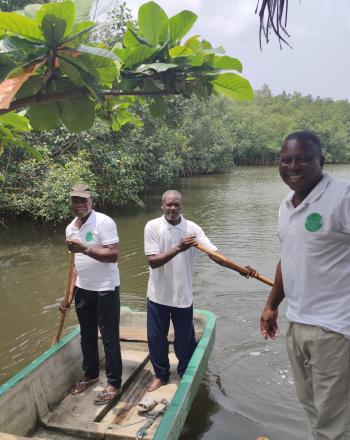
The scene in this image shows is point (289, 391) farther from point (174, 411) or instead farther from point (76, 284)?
point (76, 284)

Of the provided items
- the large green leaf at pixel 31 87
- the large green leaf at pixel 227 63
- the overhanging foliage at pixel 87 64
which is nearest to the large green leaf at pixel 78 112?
the overhanging foliage at pixel 87 64

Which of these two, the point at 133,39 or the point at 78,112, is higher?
the point at 133,39

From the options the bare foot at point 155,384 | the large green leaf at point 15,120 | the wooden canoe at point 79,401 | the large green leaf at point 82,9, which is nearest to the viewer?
the large green leaf at point 82,9

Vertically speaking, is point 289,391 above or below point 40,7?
below

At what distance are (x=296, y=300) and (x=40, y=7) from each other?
172cm

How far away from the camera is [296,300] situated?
218 centimetres

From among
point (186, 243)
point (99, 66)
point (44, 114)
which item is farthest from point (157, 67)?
point (186, 243)

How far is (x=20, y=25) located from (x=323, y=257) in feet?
5.27

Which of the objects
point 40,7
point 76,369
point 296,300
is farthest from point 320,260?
point 76,369

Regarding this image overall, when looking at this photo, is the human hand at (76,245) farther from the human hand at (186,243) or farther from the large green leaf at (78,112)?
the large green leaf at (78,112)

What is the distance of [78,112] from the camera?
1.69 meters

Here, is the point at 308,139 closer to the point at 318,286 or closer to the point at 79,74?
the point at 318,286

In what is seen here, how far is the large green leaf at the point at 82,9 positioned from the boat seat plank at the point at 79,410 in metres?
2.88

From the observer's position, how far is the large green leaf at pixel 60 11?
49.0 inches
